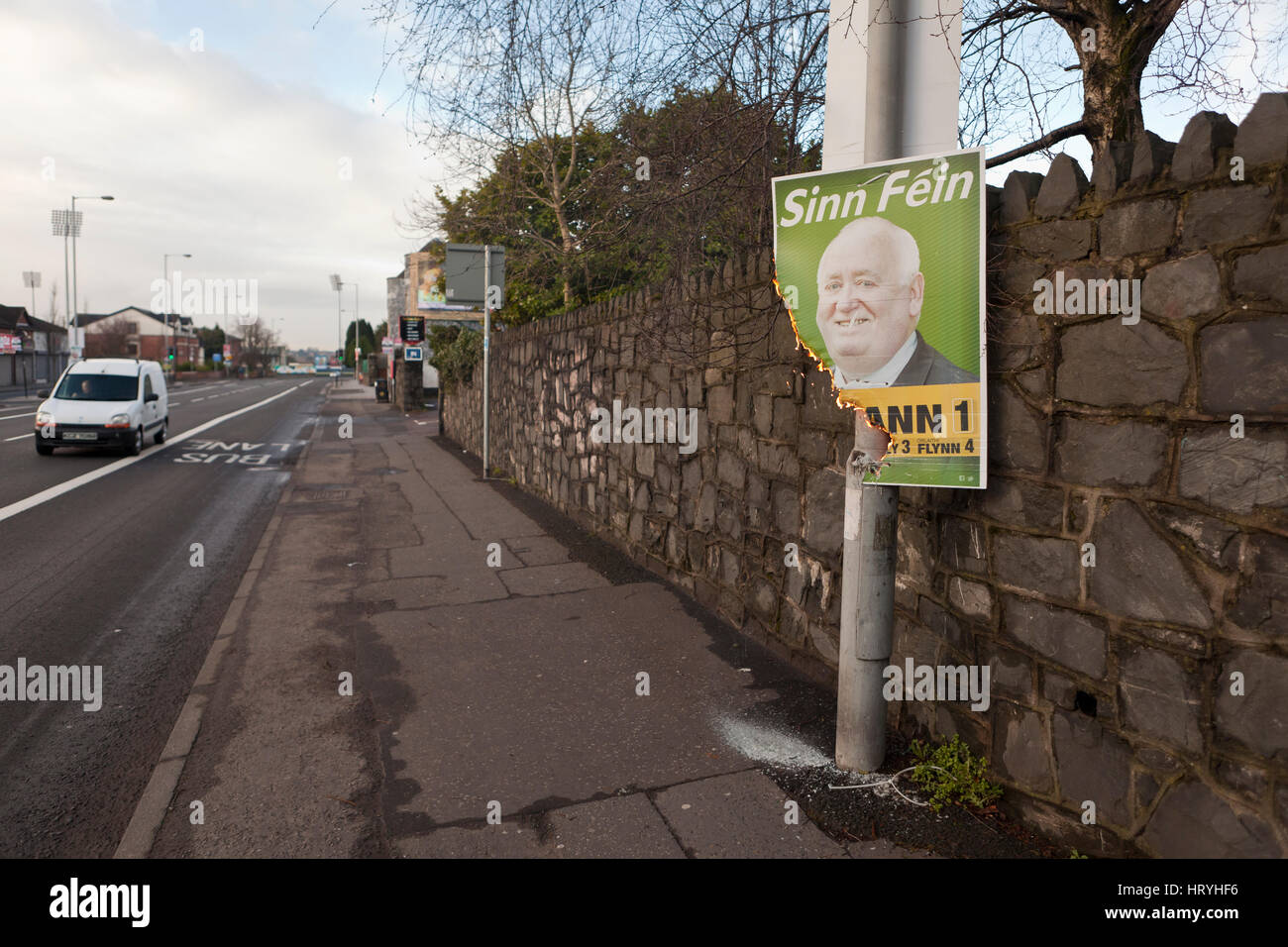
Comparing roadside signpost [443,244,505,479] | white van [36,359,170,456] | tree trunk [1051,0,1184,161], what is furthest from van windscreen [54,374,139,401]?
tree trunk [1051,0,1184,161]

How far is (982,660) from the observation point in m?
3.62

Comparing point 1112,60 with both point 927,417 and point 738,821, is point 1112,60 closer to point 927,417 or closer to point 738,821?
point 927,417

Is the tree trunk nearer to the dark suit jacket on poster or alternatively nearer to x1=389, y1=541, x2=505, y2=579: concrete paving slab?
the dark suit jacket on poster

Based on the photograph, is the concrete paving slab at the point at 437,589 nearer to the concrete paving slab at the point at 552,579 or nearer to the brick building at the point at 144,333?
the concrete paving slab at the point at 552,579

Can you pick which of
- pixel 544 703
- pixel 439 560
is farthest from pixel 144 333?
pixel 544 703

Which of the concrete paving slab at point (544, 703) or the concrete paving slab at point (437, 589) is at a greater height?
the concrete paving slab at point (437, 589)

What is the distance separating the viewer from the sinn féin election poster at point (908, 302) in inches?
134

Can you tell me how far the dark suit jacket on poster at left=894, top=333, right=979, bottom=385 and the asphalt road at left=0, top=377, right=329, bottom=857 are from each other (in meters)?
3.83

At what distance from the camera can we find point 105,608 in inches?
260

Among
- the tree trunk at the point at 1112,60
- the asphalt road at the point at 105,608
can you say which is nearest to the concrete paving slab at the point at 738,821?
the asphalt road at the point at 105,608

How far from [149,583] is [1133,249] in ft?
25.6

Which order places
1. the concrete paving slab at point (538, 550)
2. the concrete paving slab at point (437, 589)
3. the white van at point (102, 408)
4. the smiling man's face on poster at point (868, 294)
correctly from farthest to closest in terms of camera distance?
the white van at point (102, 408), the concrete paving slab at point (538, 550), the concrete paving slab at point (437, 589), the smiling man's face on poster at point (868, 294)

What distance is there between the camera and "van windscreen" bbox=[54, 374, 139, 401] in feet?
55.4

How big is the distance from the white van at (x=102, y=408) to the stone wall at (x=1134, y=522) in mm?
16332
